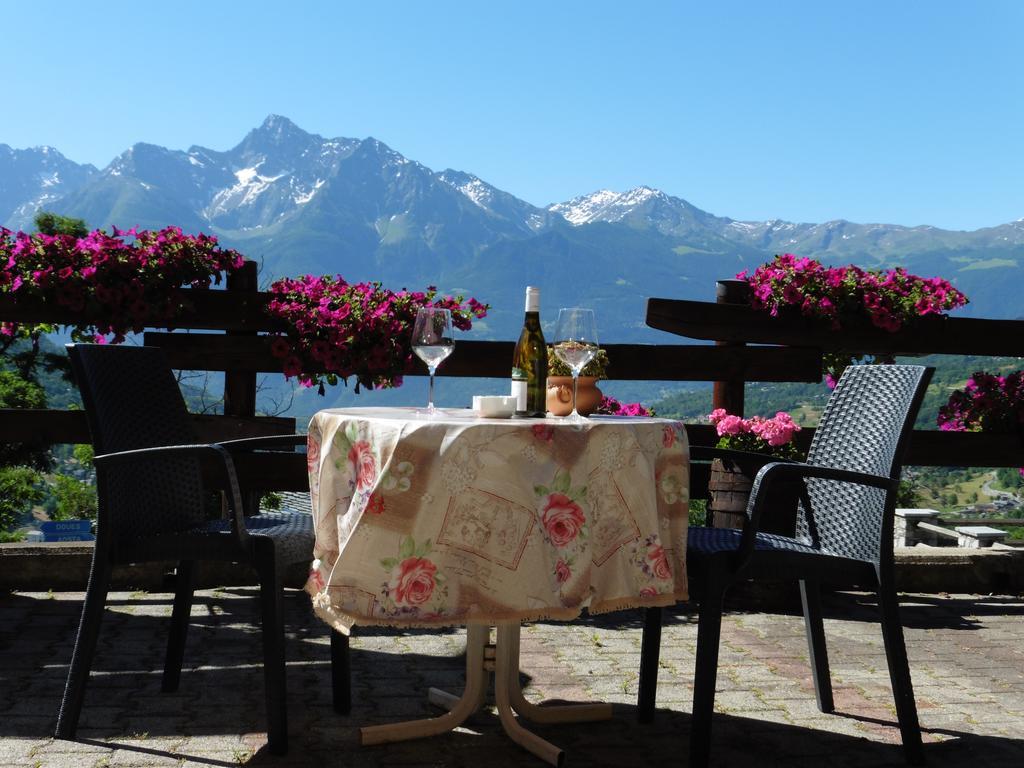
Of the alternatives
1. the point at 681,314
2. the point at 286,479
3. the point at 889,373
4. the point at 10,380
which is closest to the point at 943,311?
the point at 681,314

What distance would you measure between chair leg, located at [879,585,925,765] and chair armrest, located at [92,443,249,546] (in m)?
1.78

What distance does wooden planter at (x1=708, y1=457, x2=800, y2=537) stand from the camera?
4.68 m

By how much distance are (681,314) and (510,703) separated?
2558 millimetres

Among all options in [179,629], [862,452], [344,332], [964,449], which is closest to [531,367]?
[862,452]

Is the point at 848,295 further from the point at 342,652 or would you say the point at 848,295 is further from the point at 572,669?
the point at 342,652

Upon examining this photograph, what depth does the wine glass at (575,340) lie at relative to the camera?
285 cm

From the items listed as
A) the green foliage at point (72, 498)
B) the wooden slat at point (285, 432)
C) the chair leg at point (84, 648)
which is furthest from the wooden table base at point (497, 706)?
the green foliage at point (72, 498)

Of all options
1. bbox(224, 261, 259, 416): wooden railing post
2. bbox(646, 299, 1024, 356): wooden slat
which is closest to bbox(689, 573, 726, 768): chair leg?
bbox(646, 299, 1024, 356): wooden slat

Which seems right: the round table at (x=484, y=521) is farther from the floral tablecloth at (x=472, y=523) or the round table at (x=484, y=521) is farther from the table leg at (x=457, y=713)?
the table leg at (x=457, y=713)

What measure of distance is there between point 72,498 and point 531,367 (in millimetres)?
44631

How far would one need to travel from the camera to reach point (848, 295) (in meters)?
5.29

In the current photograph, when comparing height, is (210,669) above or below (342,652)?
below

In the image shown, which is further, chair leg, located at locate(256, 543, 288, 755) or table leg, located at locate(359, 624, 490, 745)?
table leg, located at locate(359, 624, 490, 745)

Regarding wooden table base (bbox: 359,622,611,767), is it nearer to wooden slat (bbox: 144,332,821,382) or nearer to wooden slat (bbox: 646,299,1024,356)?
wooden slat (bbox: 144,332,821,382)
